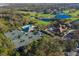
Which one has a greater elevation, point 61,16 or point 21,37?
point 61,16

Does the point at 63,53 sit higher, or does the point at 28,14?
the point at 28,14

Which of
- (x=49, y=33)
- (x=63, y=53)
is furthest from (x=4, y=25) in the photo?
(x=63, y=53)

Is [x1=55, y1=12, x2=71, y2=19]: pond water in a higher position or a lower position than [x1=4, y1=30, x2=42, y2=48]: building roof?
higher

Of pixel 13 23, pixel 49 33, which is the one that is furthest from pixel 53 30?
pixel 13 23

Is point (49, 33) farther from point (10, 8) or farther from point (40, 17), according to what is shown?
point (10, 8)

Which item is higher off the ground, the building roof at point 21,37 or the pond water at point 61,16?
the pond water at point 61,16

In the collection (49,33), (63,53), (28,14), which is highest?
(28,14)

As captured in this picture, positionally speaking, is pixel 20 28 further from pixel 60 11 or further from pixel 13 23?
pixel 60 11

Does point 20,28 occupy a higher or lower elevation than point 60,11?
lower

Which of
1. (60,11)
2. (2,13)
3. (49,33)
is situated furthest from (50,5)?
(2,13)
